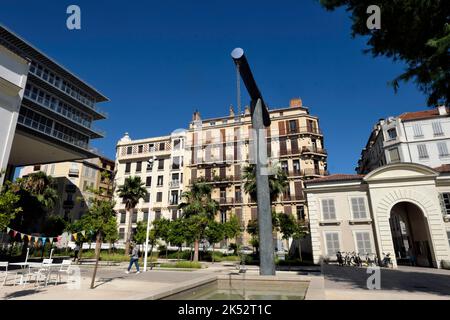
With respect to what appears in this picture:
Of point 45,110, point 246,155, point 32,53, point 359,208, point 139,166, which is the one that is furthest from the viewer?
point 139,166

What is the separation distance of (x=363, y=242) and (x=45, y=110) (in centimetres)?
3635

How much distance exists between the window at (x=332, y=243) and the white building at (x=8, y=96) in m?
27.6

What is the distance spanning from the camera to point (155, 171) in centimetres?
5359

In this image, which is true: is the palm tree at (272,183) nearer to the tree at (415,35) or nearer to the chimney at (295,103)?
the tree at (415,35)

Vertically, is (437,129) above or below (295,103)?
below

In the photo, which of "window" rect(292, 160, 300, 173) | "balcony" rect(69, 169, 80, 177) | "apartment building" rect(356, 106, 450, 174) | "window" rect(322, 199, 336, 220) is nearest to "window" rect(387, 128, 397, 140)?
"apartment building" rect(356, 106, 450, 174)

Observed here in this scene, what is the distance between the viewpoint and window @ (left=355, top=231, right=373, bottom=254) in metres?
23.3

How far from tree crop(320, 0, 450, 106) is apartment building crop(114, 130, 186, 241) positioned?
4301 cm

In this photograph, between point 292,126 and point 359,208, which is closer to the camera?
point 359,208

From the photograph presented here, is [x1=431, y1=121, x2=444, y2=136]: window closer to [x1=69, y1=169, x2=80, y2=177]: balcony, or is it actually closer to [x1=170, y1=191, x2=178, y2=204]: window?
[x1=170, y1=191, x2=178, y2=204]: window

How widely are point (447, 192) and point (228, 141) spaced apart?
3342 centimetres

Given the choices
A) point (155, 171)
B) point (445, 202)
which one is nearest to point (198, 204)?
point (155, 171)

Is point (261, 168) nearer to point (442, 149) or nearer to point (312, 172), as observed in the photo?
point (312, 172)
